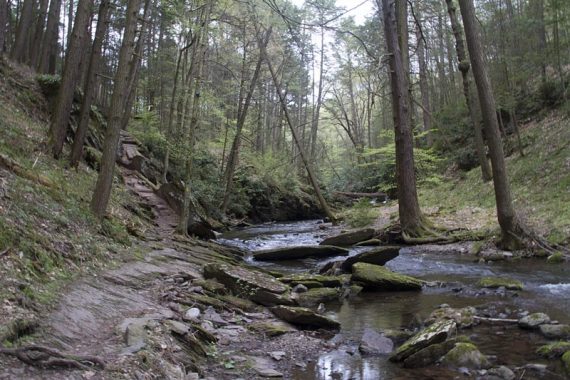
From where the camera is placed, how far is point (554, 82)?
69.3 feet

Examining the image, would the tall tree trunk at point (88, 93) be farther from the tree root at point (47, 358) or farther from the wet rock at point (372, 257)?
the tree root at point (47, 358)

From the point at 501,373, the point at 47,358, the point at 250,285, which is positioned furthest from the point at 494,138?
the point at 47,358

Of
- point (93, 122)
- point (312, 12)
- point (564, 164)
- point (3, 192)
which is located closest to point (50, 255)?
point (3, 192)

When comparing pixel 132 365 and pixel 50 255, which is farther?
pixel 50 255

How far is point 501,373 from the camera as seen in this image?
4719mm

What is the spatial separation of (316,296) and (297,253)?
4.50m

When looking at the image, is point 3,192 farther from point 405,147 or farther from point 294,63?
point 294,63

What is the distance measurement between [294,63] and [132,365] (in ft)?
109

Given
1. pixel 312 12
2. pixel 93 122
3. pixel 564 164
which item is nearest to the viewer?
pixel 564 164

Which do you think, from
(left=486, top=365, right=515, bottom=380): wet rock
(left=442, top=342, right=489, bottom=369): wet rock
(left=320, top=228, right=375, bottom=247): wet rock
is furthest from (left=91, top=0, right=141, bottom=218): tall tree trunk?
(left=320, top=228, right=375, bottom=247): wet rock

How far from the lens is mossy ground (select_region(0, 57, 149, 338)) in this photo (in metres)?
4.52

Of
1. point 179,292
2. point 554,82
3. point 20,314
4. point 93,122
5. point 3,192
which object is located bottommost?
point 179,292

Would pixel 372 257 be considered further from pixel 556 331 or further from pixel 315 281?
pixel 556 331

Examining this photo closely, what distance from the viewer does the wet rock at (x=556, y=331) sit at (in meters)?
5.67
